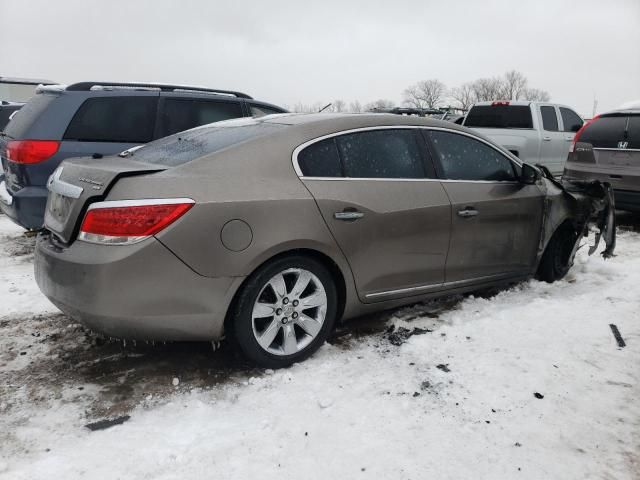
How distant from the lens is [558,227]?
4672 millimetres

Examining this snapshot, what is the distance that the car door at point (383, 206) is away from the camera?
316 centimetres

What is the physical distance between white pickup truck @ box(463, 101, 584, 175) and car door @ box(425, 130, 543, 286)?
22.6 feet

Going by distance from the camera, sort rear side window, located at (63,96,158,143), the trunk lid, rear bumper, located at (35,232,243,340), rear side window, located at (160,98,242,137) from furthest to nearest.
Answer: rear side window, located at (160,98,242,137) → rear side window, located at (63,96,158,143) → the trunk lid → rear bumper, located at (35,232,243,340)

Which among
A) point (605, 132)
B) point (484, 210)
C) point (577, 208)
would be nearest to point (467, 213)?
point (484, 210)

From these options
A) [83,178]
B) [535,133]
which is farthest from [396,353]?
[535,133]

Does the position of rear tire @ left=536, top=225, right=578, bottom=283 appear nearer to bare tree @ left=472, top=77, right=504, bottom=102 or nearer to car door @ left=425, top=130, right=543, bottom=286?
car door @ left=425, top=130, right=543, bottom=286

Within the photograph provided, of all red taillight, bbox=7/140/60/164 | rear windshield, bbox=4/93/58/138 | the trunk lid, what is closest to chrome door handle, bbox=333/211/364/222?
the trunk lid

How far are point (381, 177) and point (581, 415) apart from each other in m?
1.78

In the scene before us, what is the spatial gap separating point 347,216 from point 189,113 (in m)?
3.51

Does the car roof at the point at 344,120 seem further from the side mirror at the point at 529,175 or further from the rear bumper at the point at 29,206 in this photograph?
the rear bumper at the point at 29,206

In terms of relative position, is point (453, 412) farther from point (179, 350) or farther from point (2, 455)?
point (2, 455)

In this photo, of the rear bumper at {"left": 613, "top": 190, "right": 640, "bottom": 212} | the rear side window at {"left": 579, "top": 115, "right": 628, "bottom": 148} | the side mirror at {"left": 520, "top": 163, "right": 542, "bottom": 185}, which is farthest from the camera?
the rear side window at {"left": 579, "top": 115, "right": 628, "bottom": 148}

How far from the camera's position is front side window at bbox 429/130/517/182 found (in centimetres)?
381

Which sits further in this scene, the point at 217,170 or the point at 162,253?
the point at 217,170
